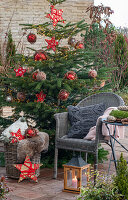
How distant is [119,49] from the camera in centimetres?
991

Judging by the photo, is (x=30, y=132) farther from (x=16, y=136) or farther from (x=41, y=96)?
(x=41, y=96)

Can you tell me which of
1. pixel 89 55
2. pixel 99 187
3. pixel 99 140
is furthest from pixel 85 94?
pixel 99 187

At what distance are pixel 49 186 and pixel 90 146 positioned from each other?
620 millimetres

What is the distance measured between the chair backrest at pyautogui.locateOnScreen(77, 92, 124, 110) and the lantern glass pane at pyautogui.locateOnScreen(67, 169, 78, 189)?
3.61 feet

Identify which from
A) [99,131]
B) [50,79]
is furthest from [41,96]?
[99,131]

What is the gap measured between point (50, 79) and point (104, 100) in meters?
0.75

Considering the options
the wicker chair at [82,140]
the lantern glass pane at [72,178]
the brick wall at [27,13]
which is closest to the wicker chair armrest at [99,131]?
the wicker chair at [82,140]

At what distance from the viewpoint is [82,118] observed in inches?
154

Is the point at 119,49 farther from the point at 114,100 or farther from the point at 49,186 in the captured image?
the point at 49,186

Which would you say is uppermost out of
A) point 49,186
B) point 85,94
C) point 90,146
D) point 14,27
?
point 14,27

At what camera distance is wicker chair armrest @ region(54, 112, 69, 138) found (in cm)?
370

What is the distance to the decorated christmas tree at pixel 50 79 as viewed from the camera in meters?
4.06

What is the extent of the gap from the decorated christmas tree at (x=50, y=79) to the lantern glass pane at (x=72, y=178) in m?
0.90

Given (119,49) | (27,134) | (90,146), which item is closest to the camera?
(90,146)
